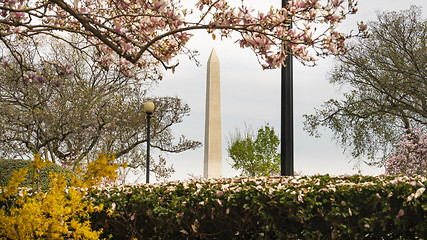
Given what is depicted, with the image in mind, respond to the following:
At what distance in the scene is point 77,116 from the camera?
12.9 metres

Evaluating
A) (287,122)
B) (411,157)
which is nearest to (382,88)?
(411,157)

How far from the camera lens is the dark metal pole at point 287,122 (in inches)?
183

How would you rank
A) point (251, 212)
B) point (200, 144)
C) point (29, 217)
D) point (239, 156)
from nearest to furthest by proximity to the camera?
point (29, 217), point (251, 212), point (200, 144), point (239, 156)

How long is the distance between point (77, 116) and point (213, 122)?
4521 mm

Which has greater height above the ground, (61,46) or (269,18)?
(61,46)

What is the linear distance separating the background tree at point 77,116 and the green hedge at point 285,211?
8.19 m

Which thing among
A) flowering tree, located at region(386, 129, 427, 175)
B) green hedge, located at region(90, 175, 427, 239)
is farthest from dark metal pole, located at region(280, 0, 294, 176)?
flowering tree, located at region(386, 129, 427, 175)

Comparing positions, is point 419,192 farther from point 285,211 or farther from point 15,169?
point 15,169

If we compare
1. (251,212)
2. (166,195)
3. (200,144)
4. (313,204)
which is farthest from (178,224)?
(200,144)

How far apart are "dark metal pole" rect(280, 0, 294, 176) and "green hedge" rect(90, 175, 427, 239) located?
724mm

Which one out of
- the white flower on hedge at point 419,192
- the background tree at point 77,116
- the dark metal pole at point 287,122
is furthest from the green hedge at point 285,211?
the background tree at point 77,116

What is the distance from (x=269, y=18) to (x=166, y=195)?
2098mm

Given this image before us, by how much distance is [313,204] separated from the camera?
11.4ft

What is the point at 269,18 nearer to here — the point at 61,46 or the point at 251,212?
the point at 251,212
